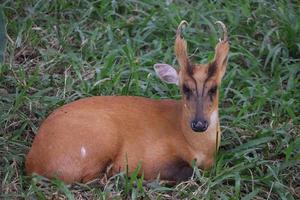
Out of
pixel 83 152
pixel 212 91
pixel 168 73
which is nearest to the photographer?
pixel 83 152

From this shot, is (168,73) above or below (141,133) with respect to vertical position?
above

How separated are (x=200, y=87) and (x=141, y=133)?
52 cm

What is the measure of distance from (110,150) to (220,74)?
91cm

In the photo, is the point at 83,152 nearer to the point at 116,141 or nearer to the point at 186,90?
the point at 116,141

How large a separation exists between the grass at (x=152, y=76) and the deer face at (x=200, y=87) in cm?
39

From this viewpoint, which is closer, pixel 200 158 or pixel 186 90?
pixel 186 90

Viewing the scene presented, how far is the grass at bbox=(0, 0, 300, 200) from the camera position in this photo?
5.55m

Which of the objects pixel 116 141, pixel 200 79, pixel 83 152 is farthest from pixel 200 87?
pixel 83 152

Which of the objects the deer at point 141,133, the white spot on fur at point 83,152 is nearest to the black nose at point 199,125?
the deer at point 141,133

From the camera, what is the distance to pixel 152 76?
6.89 metres

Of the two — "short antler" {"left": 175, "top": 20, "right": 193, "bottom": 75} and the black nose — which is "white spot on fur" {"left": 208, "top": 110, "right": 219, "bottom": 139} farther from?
"short antler" {"left": 175, "top": 20, "right": 193, "bottom": 75}

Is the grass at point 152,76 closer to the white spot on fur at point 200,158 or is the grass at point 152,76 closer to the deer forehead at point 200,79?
the white spot on fur at point 200,158

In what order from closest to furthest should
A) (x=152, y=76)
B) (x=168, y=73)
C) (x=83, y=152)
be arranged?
(x=83, y=152) → (x=168, y=73) → (x=152, y=76)

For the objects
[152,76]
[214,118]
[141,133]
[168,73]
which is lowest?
[152,76]
